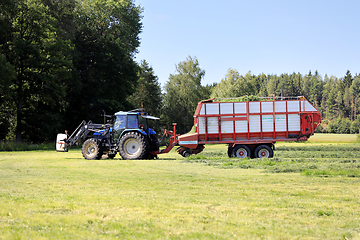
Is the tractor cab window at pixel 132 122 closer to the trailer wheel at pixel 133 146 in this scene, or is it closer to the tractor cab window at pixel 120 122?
the tractor cab window at pixel 120 122

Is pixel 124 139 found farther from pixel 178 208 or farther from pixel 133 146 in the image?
pixel 178 208

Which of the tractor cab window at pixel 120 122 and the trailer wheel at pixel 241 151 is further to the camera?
the trailer wheel at pixel 241 151

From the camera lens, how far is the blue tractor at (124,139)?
20.6 meters

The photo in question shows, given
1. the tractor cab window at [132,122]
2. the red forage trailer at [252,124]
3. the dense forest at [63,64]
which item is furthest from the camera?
the dense forest at [63,64]

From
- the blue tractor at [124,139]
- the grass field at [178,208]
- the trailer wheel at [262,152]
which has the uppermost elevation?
the blue tractor at [124,139]

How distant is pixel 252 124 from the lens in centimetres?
2175

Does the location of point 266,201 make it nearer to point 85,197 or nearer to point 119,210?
point 119,210

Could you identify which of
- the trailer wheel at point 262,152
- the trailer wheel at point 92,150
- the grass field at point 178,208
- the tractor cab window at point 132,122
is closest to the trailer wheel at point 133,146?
the tractor cab window at point 132,122

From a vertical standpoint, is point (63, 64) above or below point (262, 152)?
above

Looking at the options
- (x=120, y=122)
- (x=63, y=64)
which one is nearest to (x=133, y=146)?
(x=120, y=122)

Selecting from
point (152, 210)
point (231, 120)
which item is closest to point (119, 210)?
point (152, 210)

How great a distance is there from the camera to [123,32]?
167 ft

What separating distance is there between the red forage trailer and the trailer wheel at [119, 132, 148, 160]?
7.70ft

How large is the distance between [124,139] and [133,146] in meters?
0.68
